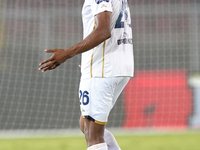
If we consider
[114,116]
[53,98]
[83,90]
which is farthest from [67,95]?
[83,90]

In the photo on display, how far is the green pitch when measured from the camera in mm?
5062

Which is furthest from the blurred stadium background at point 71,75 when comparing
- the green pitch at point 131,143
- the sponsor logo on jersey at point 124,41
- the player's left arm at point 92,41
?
the player's left arm at point 92,41

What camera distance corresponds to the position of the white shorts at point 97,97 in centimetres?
234

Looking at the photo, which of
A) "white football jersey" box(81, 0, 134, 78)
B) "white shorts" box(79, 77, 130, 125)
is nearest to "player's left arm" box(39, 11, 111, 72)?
"white football jersey" box(81, 0, 134, 78)

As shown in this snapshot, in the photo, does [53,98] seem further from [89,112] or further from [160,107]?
[89,112]

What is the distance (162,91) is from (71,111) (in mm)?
1845

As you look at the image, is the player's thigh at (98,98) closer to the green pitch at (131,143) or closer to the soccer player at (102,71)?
the soccer player at (102,71)

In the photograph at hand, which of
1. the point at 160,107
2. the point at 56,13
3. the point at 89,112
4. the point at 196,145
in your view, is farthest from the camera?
the point at 56,13

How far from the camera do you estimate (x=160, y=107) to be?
7.73 meters

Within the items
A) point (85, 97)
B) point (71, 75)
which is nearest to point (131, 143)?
point (71, 75)

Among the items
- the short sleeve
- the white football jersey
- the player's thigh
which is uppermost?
the short sleeve

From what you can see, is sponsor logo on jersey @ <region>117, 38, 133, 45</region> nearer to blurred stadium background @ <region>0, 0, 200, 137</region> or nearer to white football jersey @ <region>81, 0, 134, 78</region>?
white football jersey @ <region>81, 0, 134, 78</region>

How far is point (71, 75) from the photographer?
8031 millimetres

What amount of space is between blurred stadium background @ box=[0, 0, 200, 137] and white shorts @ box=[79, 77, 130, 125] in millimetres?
5039
